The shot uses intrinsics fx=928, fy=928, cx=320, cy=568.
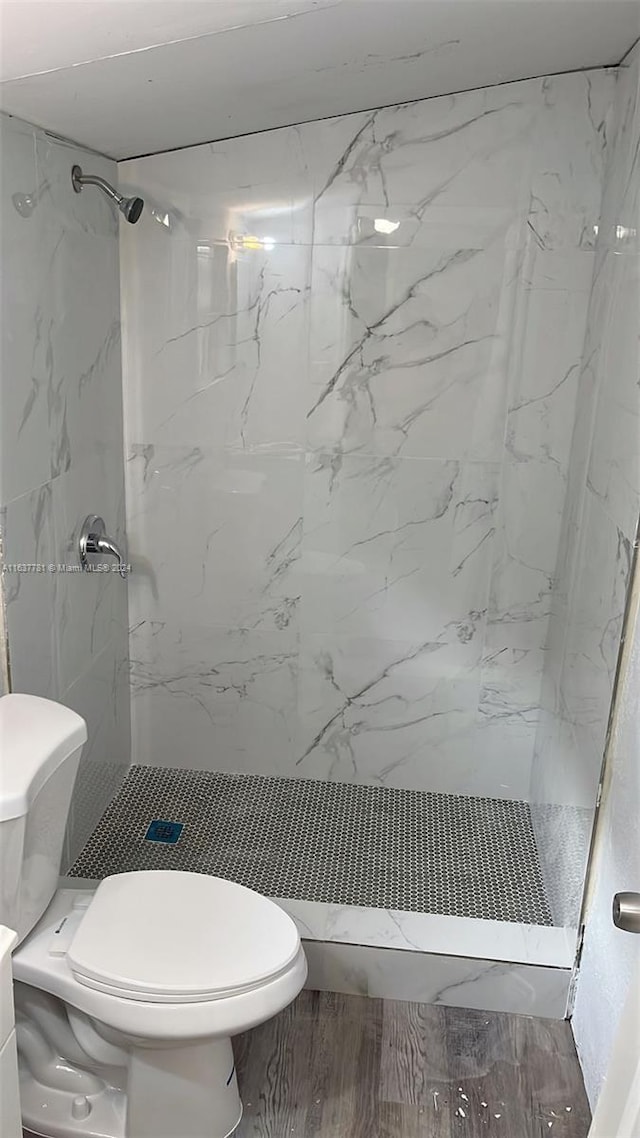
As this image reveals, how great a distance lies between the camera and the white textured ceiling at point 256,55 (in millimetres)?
1369

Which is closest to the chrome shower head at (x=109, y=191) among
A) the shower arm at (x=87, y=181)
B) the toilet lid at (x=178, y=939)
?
the shower arm at (x=87, y=181)

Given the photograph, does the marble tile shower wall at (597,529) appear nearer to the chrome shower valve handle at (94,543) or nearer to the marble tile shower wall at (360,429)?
the marble tile shower wall at (360,429)

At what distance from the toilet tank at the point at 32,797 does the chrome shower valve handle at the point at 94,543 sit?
0.61m

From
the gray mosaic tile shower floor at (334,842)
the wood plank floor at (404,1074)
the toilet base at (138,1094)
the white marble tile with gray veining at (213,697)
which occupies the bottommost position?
the wood plank floor at (404,1074)

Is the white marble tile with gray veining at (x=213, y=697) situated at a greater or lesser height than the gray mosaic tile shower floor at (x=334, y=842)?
greater

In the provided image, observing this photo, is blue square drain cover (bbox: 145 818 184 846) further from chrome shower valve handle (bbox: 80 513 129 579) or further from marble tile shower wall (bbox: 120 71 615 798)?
chrome shower valve handle (bbox: 80 513 129 579)

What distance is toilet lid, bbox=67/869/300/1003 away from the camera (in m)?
1.58

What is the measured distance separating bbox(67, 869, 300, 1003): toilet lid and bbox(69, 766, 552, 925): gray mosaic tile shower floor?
527 mm

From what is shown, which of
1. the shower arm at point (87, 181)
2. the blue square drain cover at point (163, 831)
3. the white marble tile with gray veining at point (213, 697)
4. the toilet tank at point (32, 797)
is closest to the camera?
the toilet tank at point (32, 797)

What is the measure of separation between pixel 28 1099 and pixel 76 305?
167cm

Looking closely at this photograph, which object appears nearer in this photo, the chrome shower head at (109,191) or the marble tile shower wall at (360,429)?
the chrome shower head at (109,191)

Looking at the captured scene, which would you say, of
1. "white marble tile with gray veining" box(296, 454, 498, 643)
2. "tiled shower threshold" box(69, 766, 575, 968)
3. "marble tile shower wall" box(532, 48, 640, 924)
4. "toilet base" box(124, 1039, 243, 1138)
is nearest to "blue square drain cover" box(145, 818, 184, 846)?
"tiled shower threshold" box(69, 766, 575, 968)

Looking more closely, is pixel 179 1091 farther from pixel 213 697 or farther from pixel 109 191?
pixel 109 191

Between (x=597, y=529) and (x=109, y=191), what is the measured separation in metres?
1.33
